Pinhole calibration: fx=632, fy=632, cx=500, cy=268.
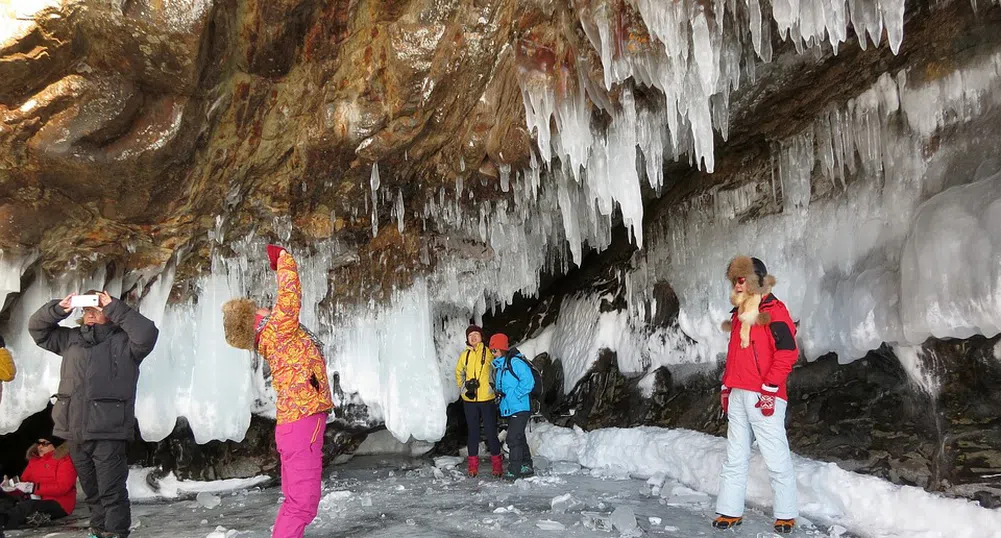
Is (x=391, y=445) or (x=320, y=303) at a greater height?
(x=320, y=303)

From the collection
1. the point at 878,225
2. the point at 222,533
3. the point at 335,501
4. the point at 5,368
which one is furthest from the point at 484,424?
the point at 878,225

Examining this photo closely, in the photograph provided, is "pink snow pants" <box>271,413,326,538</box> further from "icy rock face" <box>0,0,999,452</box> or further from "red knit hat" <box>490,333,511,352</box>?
"red knit hat" <box>490,333,511,352</box>

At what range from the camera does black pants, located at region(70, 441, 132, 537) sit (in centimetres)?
428

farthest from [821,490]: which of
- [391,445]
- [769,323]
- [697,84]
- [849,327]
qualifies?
[391,445]

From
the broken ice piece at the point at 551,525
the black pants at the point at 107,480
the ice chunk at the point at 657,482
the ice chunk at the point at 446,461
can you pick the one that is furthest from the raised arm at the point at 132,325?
the ice chunk at the point at 446,461

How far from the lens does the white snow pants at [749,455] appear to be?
4203mm

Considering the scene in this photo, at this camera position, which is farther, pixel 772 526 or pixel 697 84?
pixel 697 84

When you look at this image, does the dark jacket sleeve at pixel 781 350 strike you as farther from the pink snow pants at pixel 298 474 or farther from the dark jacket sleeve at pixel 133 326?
the dark jacket sleeve at pixel 133 326

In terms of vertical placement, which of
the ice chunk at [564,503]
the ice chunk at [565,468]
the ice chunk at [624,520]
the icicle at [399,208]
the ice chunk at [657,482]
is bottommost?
the ice chunk at [565,468]

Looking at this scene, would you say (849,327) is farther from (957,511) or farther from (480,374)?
(480,374)

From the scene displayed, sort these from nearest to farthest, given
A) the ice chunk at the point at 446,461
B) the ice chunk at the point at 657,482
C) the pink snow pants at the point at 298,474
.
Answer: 1. the pink snow pants at the point at 298,474
2. the ice chunk at the point at 657,482
3. the ice chunk at the point at 446,461

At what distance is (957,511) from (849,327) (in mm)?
2309

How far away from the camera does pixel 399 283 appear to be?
9.03 meters

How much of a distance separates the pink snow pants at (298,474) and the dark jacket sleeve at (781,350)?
2.95 meters
